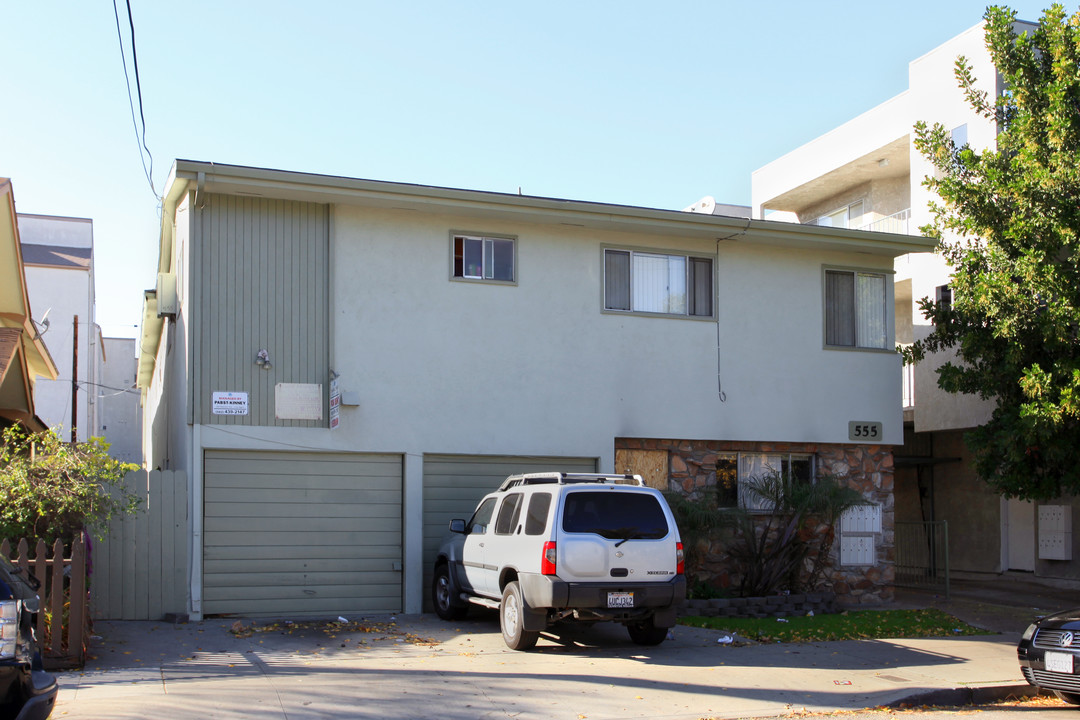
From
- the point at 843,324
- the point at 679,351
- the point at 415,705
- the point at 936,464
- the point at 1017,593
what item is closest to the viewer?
the point at 415,705

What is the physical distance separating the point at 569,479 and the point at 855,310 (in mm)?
8250

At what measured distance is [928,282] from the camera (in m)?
23.1

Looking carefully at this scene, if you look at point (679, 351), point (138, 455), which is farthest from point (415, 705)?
point (138, 455)

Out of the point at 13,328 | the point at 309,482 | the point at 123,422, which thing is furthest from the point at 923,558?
the point at 123,422

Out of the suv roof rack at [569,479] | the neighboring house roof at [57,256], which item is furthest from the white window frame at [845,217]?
the neighboring house roof at [57,256]

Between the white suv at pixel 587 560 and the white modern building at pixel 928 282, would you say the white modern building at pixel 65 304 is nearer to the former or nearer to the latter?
the white modern building at pixel 928 282

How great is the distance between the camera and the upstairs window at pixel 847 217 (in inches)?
1096

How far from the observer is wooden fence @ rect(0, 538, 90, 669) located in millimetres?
9563

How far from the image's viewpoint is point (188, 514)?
528 inches

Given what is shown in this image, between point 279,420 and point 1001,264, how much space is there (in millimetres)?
10342

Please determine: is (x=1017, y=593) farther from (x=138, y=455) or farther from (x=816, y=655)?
(x=138, y=455)

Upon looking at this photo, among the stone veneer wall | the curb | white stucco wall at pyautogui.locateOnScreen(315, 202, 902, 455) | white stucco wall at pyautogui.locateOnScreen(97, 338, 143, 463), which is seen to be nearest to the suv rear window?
the curb

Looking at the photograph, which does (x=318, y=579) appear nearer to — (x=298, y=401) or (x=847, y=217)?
(x=298, y=401)

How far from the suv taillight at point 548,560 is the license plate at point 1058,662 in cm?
471
